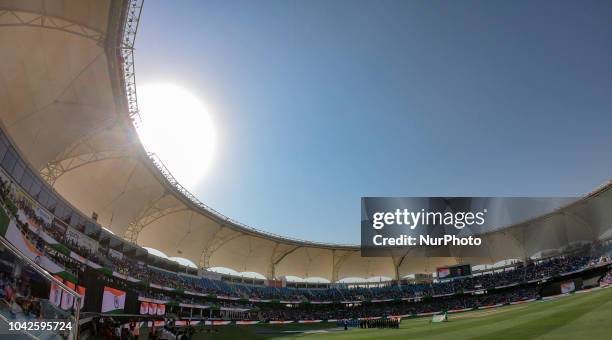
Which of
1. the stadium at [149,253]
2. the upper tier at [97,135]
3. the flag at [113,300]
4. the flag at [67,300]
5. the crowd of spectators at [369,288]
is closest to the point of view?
the flag at [67,300]

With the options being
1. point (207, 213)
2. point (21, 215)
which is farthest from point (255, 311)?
point (21, 215)

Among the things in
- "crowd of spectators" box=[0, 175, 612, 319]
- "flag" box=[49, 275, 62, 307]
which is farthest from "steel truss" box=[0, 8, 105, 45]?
"flag" box=[49, 275, 62, 307]

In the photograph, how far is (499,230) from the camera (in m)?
67.9

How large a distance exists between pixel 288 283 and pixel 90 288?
2386 inches

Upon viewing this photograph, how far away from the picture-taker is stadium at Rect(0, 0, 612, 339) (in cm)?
2084

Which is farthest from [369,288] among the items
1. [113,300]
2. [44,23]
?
[44,23]

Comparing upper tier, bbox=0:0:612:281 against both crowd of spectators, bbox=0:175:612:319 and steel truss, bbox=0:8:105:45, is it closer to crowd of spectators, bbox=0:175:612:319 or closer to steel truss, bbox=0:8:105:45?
steel truss, bbox=0:8:105:45

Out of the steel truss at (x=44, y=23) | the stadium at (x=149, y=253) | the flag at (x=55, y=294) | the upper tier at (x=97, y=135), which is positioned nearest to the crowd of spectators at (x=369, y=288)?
the stadium at (x=149, y=253)

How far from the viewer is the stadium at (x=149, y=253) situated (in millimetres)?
20844

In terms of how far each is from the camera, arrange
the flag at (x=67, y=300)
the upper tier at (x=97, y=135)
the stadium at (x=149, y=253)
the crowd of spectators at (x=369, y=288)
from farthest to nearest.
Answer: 1. the crowd of spectators at (x=369, y=288)
2. the upper tier at (x=97, y=135)
3. the stadium at (x=149, y=253)
4. the flag at (x=67, y=300)

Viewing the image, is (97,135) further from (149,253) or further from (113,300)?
(149,253)

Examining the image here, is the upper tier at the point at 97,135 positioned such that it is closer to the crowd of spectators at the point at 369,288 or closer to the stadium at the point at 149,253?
the stadium at the point at 149,253

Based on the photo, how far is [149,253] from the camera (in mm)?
54969

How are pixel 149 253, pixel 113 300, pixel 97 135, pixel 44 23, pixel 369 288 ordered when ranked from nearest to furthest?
pixel 44 23
pixel 113 300
pixel 97 135
pixel 149 253
pixel 369 288
